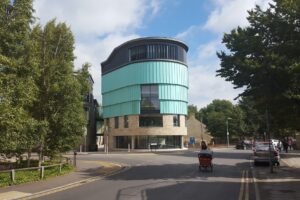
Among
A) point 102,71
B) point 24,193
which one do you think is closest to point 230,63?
point 24,193

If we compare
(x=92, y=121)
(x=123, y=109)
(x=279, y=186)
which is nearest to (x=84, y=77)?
(x=279, y=186)

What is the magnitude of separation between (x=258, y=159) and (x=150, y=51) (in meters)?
44.5

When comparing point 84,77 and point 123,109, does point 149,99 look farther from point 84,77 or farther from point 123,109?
point 84,77

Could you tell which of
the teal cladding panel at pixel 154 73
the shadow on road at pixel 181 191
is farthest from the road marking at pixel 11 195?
the teal cladding panel at pixel 154 73

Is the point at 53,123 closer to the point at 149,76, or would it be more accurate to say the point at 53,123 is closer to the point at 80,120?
the point at 80,120

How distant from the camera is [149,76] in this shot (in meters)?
72.1

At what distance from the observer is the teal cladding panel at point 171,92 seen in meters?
72.1

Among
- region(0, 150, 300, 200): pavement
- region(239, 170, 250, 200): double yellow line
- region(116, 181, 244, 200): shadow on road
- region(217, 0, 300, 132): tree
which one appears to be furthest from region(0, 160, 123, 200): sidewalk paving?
region(217, 0, 300, 132): tree

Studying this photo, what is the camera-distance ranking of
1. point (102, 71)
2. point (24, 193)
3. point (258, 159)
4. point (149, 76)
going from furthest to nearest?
point (102, 71), point (149, 76), point (258, 159), point (24, 193)

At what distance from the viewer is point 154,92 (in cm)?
7250

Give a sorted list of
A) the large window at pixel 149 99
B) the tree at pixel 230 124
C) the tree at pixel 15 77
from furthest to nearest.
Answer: the tree at pixel 230 124 < the large window at pixel 149 99 < the tree at pixel 15 77

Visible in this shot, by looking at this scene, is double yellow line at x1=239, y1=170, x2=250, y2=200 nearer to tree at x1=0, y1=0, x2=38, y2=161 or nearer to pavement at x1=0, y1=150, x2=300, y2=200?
pavement at x1=0, y1=150, x2=300, y2=200

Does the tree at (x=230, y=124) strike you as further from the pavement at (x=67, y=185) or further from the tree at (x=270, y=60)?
the pavement at (x=67, y=185)

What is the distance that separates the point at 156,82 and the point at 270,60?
48986 mm
